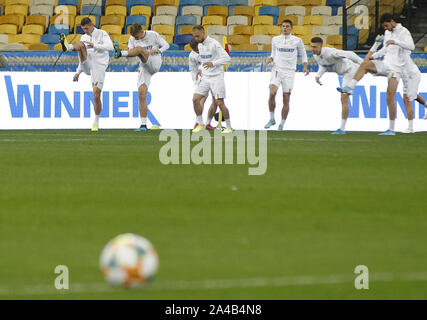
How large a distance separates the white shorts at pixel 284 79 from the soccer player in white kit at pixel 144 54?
8.17 ft

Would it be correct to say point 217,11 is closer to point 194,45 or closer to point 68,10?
point 68,10

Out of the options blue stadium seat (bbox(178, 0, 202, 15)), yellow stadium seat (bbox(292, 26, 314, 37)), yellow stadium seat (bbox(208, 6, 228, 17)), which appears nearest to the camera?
yellow stadium seat (bbox(292, 26, 314, 37))

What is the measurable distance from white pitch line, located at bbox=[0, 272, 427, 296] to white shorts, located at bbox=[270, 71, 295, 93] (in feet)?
56.9

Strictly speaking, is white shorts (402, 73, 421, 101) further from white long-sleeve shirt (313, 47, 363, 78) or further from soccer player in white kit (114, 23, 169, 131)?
soccer player in white kit (114, 23, 169, 131)

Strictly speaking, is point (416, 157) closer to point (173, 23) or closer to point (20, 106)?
point (20, 106)

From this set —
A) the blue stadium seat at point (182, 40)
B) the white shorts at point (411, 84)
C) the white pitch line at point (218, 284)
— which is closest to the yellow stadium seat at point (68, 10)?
the blue stadium seat at point (182, 40)

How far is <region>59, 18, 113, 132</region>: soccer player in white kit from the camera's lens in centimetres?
2259

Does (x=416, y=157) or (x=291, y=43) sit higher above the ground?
(x=291, y=43)

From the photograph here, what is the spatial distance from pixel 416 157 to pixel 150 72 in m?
9.30

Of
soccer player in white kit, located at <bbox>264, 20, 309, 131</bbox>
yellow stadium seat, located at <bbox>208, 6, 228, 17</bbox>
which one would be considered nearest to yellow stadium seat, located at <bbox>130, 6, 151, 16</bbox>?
yellow stadium seat, located at <bbox>208, 6, 228, 17</bbox>

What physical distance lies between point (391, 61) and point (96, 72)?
20.6 ft

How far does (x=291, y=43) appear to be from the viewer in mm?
23938

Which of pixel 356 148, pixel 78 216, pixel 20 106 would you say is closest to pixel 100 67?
pixel 20 106

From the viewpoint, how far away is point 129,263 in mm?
5539
